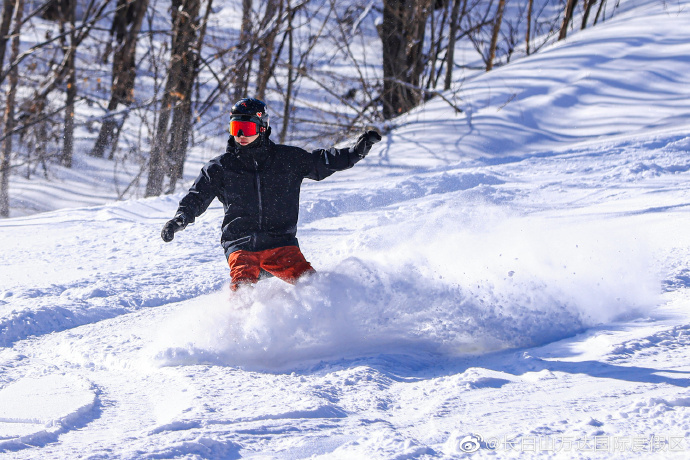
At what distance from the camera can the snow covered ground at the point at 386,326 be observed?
241 cm

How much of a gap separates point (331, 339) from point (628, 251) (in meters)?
2.17

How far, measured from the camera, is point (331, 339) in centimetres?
345

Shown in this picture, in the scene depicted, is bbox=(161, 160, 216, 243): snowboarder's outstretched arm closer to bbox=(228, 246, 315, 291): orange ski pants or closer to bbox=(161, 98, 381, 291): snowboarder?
bbox=(161, 98, 381, 291): snowboarder

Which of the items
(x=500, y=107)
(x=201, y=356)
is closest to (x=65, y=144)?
(x=500, y=107)

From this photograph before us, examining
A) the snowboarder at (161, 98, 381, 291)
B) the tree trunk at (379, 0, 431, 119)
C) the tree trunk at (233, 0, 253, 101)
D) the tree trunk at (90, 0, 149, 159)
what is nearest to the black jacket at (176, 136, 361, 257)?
the snowboarder at (161, 98, 381, 291)

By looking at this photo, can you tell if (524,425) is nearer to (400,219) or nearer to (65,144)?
(400,219)

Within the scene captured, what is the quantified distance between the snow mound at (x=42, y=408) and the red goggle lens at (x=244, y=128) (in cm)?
152

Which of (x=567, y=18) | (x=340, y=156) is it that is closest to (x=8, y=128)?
(x=340, y=156)

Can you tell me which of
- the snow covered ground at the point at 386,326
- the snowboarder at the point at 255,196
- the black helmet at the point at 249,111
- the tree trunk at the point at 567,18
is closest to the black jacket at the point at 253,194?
the snowboarder at the point at 255,196

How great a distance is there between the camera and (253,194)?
3801mm

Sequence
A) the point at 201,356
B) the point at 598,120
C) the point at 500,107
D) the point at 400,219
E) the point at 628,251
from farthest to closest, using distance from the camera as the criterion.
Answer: the point at 500,107
the point at 598,120
the point at 400,219
the point at 628,251
the point at 201,356

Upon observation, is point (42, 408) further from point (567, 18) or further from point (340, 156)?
point (567, 18)

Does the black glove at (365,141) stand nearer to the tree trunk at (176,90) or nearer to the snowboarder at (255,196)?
the snowboarder at (255,196)

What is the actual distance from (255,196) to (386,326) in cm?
103
